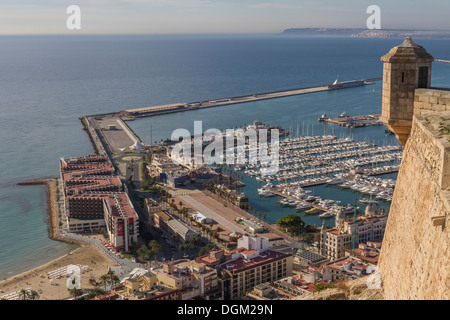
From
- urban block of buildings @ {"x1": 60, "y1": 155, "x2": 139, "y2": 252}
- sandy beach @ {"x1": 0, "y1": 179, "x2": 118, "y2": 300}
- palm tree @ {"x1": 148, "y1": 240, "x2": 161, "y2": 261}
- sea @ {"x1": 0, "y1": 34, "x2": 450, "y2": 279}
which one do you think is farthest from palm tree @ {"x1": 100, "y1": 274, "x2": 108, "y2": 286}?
sea @ {"x1": 0, "y1": 34, "x2": 450, "y2": 279}

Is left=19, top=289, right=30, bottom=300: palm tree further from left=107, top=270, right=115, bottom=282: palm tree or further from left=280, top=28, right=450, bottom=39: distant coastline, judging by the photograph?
left=280, top=28, right=450, bottom=39: distant coastline

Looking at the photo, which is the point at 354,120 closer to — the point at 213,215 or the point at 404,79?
the point at 213,215

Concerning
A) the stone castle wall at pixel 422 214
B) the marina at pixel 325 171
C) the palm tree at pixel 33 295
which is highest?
the stone castle wall at pixel 422 214

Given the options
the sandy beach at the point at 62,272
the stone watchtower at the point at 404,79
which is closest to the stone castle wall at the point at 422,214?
the stone watchtower at the point at 404,79

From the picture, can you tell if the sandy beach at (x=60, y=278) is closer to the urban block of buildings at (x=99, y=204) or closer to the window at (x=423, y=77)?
the urban block of buildings at (x=99, y=204)

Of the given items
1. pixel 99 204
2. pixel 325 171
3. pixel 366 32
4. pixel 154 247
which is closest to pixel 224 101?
pixel 325 171
